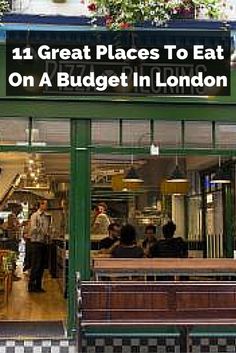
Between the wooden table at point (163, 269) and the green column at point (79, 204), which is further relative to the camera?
the wooden table at point (163, 269)

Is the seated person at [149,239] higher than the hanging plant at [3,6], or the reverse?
the hanging plant at [3,6]

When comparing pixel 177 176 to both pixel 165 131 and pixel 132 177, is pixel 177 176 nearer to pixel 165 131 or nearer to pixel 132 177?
pixel 132 177

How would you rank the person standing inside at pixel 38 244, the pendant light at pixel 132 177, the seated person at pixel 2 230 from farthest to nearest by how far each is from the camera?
1. the seated person at pixel 2 230
2. the person standing inside at pixel 38 244
3. the pendant light at pixel 132 177

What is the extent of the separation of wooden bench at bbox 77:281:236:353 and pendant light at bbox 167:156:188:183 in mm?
2019

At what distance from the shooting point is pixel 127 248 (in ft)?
31.4

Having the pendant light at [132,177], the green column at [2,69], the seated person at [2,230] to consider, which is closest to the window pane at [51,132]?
the green column at [2,69]

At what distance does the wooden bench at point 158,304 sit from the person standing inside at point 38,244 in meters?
5.80

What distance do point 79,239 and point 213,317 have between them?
1703 mm

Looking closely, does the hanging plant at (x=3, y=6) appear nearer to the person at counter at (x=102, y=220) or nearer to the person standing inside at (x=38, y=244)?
the person at counter at (x=102, y=220)

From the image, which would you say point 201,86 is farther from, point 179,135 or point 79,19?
point 79,19

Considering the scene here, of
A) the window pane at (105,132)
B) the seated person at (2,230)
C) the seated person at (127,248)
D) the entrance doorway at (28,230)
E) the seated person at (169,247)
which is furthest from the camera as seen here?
the seated person at (2,230)

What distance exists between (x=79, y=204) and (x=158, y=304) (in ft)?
4.70

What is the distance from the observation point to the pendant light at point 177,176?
30.6ft

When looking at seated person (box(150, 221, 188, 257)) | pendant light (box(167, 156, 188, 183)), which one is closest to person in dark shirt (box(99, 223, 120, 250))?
seated person (box(150, 221, 188, 257))
